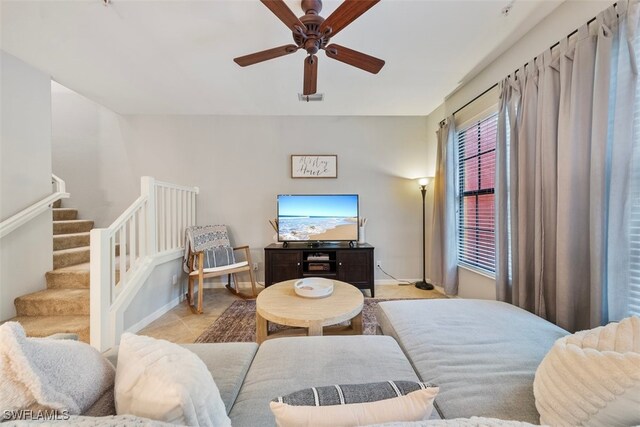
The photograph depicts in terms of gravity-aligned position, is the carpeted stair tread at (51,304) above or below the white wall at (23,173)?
below

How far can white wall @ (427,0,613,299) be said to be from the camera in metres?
1.50

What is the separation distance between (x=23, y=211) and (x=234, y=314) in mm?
2123

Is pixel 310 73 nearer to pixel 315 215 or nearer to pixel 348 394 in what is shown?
pixel 315 215

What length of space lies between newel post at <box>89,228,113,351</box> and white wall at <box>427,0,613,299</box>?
3.49 meters

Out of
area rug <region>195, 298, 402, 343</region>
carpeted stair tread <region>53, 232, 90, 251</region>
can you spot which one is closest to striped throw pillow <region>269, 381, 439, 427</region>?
area rug <region>195, 298, 402, 343</region>

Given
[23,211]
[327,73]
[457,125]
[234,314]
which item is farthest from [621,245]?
[23,211]

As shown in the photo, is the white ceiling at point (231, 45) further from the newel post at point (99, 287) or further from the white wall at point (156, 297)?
the white wall at point (156, 297)

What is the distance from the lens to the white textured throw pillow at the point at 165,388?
0.52m

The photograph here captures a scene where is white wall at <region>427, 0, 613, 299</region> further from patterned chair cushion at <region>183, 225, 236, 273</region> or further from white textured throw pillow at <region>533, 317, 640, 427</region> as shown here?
patterned chair cushion at <region>183, 225, 236, 273</region>

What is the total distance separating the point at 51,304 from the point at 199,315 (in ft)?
3.97

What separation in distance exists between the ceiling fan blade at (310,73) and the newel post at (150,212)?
6.19ft

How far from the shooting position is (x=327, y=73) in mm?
2322

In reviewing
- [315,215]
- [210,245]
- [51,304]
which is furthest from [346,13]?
[51,304]

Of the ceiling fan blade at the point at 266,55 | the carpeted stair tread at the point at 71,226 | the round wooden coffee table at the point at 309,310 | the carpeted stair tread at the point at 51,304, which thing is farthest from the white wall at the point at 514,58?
the carpeted stair tread at the point at 71,226
